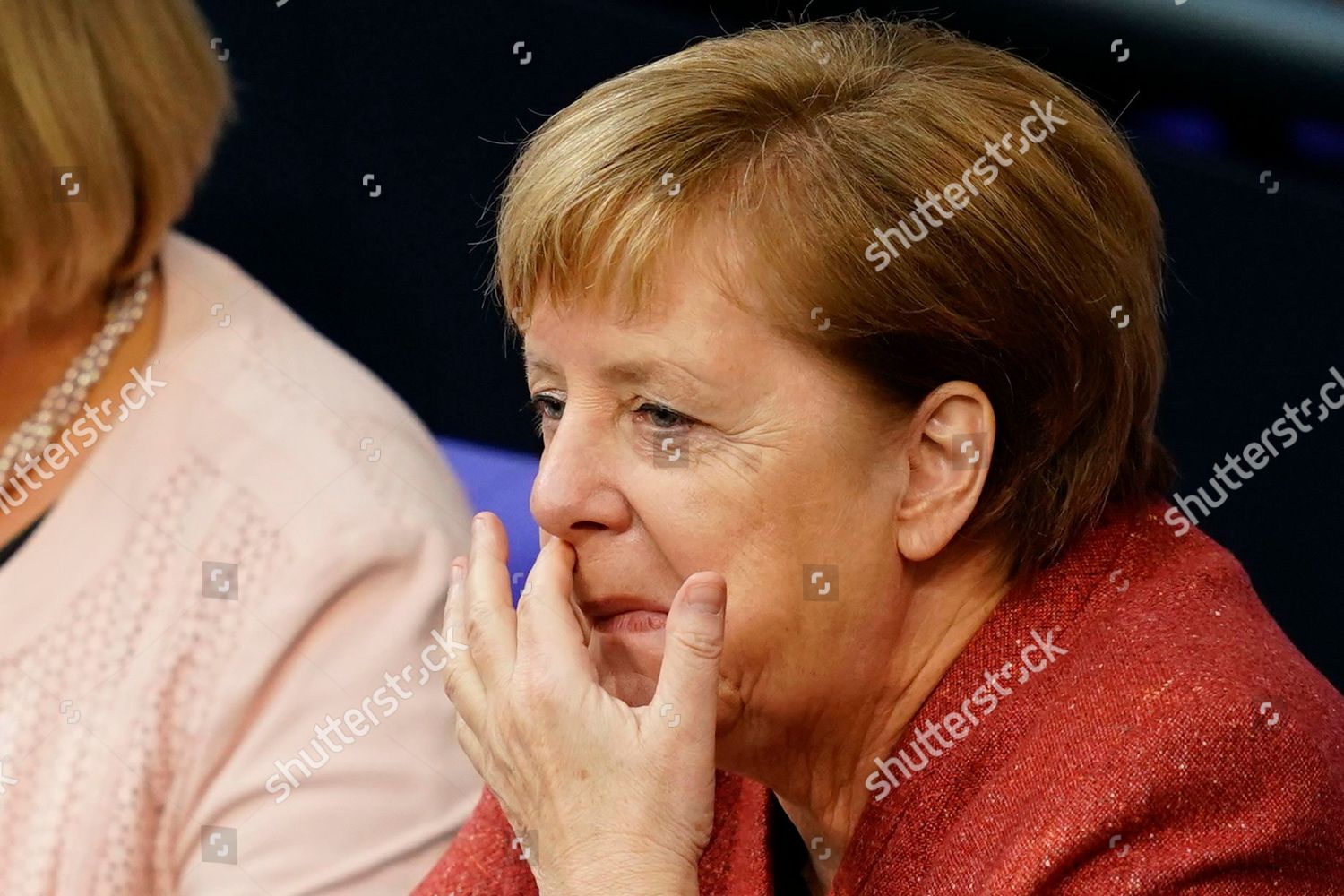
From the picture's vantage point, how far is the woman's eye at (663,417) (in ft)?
3.60

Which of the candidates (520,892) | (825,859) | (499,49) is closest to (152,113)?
(499,49)

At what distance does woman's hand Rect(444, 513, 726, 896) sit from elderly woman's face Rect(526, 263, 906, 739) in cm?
4

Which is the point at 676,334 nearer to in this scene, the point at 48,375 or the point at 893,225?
the point at 893,225

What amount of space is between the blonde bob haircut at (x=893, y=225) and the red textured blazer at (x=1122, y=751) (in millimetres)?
69

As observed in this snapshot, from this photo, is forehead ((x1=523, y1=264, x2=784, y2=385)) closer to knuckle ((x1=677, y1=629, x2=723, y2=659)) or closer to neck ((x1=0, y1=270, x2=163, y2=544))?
knuckle ((x1=677, y1=629, x2=723, y2=659))

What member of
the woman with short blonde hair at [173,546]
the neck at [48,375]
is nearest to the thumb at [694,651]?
the woman with short blonde hair at [173,546]

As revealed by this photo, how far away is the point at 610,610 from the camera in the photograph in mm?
1151

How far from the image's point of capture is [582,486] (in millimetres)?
1109

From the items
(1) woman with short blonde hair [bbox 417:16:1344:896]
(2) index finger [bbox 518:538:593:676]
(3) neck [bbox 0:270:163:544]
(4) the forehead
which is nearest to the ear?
(1) woman with short blonde hair [bbox 417:16:1344:896]

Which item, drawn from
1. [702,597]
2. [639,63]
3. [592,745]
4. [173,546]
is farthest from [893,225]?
[173,546]

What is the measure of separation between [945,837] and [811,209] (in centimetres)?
43

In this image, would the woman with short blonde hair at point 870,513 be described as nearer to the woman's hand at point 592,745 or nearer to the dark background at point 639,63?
the woman's hand at point 592,745

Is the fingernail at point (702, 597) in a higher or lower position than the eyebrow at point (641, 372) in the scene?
lower

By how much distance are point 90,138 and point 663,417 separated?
742mm
